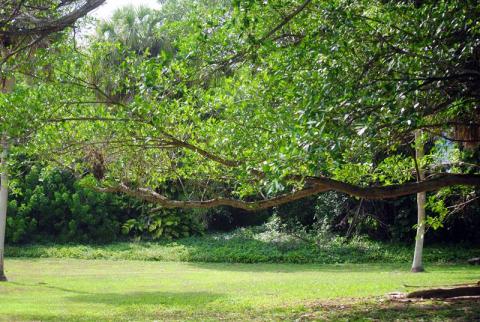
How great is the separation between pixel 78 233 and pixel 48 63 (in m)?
20.7

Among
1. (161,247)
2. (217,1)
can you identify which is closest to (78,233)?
(161,247)

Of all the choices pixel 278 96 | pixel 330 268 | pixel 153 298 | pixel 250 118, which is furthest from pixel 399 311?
pixel 330 268

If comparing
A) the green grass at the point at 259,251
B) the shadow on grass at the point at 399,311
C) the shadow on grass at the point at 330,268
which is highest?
the green grass at the point at 259,251

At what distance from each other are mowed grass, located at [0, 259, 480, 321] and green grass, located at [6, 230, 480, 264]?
156cm

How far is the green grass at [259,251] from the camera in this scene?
25703 mm

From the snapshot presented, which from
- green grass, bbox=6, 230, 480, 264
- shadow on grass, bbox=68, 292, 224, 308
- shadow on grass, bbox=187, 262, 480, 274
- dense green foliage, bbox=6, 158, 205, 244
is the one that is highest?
dense green foliage, bbox=6, 158, 205, 244

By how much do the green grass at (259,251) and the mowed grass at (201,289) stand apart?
1.56m

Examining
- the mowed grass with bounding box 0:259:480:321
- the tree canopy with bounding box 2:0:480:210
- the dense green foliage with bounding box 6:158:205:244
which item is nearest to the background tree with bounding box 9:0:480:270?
the tree canopy with bounding box 2:0:480:210

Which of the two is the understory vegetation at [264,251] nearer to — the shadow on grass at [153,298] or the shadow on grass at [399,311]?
the shadow on grass at [153,298]

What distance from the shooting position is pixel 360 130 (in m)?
7.94

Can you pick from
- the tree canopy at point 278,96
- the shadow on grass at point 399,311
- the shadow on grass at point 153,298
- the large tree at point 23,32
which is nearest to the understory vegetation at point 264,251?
the shadow on grass at point 153,298

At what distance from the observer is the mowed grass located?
39.8ft

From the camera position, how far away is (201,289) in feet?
55.2

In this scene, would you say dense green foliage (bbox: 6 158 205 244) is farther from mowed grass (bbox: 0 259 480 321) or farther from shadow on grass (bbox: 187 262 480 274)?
shadow on grass (bbox: 187 262 480 274)
